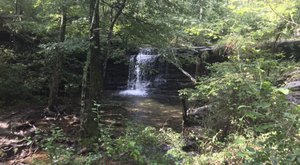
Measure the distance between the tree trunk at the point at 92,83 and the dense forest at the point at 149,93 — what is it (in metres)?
0.02

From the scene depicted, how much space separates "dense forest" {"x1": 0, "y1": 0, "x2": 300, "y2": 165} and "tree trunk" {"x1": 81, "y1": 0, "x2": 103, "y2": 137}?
0.02m

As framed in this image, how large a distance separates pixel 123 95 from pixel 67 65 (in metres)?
3.78

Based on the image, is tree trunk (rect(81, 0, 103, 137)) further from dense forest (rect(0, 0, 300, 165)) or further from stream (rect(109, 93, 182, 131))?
stream (rect(109, 93, 182, 131))

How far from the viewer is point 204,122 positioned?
7129mm

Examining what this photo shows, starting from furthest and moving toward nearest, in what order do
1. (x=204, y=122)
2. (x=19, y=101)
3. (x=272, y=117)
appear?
(x=19, y=101) < (x=204, y=122) < (x=272, y=117)

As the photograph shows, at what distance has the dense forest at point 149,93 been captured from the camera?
4.37 meters

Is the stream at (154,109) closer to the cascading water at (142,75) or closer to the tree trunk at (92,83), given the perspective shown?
the cascading water at (142,75)

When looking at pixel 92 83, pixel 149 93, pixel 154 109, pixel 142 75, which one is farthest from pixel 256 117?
pixel 142 75

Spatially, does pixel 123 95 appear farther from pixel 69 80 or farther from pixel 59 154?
pixel 59 154

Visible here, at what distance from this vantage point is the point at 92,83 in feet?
20.8

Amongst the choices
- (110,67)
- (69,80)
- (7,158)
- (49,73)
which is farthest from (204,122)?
(110,67)

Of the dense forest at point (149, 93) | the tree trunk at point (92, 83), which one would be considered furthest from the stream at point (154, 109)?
the tree trunk at point (92, 83)

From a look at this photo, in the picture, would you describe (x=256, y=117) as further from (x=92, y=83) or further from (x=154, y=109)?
(x=154, y=109)

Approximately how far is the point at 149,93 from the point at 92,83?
1031 centimetres
